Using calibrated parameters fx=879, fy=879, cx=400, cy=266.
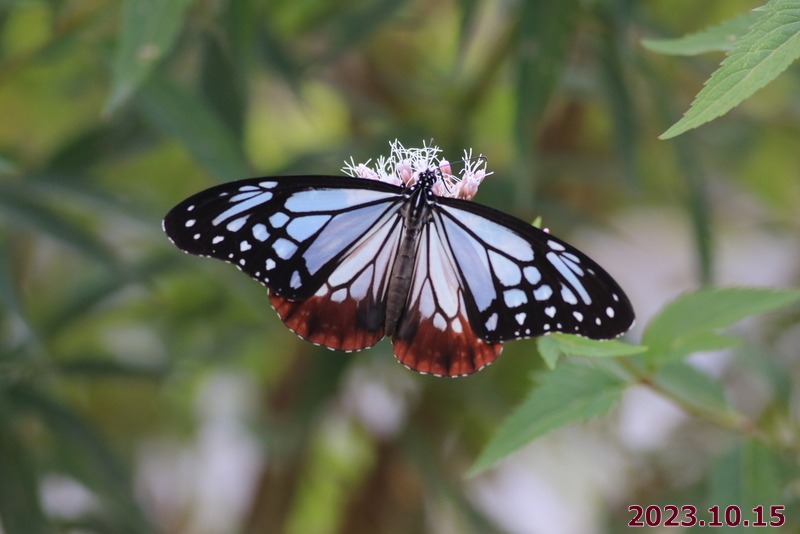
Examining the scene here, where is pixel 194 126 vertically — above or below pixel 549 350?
above

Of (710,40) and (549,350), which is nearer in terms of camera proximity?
(549,350)

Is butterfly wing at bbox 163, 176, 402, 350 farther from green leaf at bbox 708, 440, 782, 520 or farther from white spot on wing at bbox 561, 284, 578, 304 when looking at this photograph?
green leaf at bbox 708, 440, 782, 520

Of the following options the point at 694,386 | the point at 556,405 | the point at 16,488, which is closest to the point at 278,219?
the point at 556,405

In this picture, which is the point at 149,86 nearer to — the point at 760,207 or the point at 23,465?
the point at 23,465

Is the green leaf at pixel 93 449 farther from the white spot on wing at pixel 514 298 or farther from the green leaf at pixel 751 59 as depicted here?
the green leaf at pixel 751 59

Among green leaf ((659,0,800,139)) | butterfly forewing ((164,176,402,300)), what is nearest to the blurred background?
butterfly forewing ((164,176,402,300))

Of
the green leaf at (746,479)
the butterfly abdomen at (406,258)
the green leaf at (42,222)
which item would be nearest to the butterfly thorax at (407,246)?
the butterfly abdomen at (406,258)

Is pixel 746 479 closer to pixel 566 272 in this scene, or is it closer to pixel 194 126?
pixel 566 272

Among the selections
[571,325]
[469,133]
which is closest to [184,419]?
[469,133]
